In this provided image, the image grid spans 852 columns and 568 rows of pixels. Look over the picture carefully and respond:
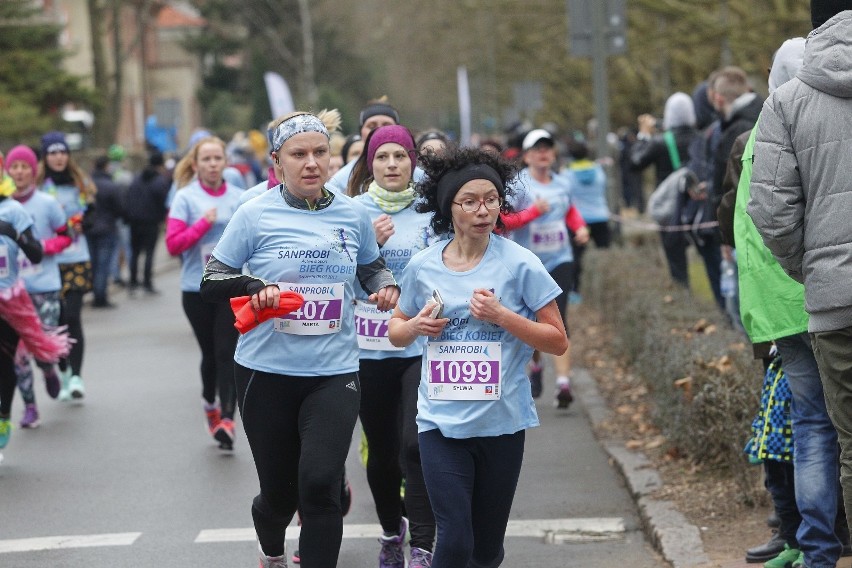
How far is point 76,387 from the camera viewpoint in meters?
12.2

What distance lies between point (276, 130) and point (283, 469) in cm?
126

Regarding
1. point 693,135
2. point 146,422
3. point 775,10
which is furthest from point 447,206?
point 775,10

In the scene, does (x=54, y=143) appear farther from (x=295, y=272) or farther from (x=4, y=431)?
(x=295, y=272)

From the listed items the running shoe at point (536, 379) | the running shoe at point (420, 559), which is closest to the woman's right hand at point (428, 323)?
the running shoe at point (420, 559)

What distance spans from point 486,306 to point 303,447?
3.20 feet

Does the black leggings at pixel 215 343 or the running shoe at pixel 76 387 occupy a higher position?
the black leggings at pixel 215 343

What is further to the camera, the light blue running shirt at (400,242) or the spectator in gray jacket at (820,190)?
the light blue running shirt at (400,242)

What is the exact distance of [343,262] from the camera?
5766mm

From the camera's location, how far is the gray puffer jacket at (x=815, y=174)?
4758 mm

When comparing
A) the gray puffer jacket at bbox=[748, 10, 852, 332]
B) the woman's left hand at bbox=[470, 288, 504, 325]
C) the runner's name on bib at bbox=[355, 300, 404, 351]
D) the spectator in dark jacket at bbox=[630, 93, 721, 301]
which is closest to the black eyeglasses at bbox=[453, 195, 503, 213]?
the woman's left hand at bbox=[470, 288, 504, 325]

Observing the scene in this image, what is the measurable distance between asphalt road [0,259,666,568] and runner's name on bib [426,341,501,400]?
181 cm

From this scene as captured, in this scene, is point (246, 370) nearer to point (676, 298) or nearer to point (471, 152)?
point (471, 152)

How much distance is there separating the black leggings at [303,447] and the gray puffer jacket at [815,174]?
1669mm

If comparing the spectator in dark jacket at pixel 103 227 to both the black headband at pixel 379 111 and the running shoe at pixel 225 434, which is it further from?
the black headband at pixel 379 111
